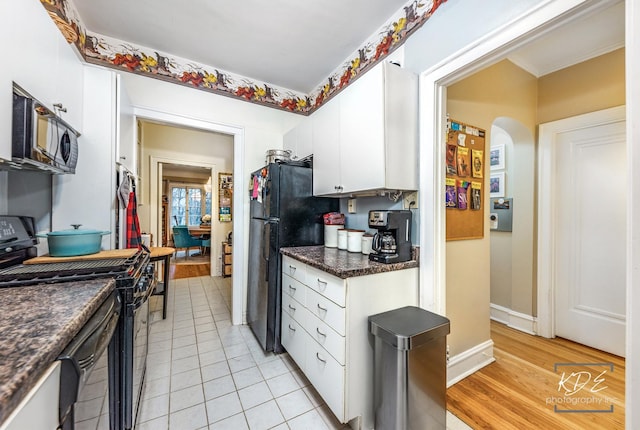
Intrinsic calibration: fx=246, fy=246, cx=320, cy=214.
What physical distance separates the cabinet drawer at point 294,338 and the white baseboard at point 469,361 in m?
1.04

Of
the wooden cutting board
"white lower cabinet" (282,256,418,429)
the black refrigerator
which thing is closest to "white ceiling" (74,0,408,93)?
the black refrigerator

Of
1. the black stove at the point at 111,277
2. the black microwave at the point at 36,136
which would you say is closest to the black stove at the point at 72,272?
the black stove at the point at 111,277

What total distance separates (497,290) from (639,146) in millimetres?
2359

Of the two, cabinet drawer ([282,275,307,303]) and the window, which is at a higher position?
the window

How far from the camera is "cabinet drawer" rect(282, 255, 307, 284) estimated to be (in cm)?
174

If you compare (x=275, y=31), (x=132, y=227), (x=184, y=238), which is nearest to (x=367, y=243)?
(x=132, y=227)

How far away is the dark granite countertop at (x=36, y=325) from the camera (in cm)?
44

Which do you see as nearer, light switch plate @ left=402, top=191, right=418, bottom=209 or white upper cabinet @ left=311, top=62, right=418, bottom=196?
white upper cabinet @ left=311, top=62, right=418, bottom=196

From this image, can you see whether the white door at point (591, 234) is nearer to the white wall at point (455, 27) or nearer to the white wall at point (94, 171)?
the white wall at point (455, 27)

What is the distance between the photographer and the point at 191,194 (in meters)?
8.72

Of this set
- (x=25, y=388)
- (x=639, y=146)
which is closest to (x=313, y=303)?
(x=25, y=388)

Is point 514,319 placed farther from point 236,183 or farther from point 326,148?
point 236,183

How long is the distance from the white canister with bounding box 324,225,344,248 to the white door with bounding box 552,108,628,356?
6.94 feet

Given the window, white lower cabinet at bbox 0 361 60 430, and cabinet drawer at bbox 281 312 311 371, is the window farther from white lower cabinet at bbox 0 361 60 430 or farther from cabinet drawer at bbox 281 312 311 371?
white lower cabinet at bbox 0 361 60 430
